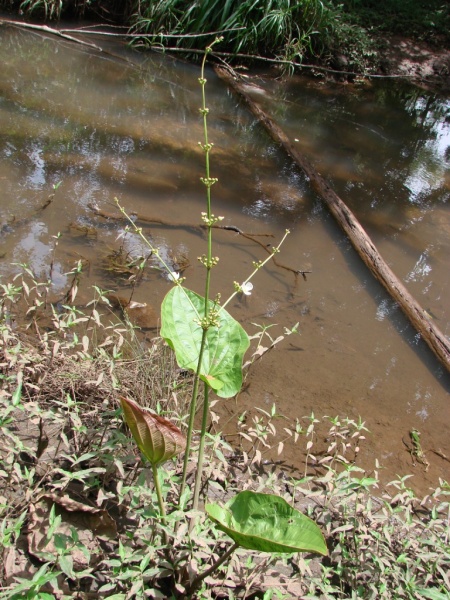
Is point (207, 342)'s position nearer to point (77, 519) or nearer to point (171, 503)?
point (171, 503)

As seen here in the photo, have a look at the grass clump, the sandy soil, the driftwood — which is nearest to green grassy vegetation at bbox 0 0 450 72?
the sandy soil

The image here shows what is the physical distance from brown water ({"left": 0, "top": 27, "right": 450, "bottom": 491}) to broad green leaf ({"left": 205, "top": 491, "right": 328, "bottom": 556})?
1.18m

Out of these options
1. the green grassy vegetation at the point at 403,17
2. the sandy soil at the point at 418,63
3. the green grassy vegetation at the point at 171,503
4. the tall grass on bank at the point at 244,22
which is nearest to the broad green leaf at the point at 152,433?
the green grassy vegetation at the point at 171,503

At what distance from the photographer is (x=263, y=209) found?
475 centimetres

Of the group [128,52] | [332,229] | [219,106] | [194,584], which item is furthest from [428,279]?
[128,52]

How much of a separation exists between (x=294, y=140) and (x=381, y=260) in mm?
2717

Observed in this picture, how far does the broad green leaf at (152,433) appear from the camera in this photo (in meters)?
1.52

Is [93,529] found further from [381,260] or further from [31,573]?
[381,260]

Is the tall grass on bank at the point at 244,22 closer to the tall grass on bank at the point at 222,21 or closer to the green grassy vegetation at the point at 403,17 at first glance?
the tall grass on bank at the point at 222,21

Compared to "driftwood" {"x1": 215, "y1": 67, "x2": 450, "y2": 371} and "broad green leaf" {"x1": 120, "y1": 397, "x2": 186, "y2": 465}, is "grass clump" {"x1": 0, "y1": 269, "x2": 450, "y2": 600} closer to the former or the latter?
"broad green leaf" {"x1": 120, "y1": 397, "x2": 186, "y2": 465}

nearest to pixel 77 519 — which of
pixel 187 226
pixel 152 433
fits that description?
pixel 152 433

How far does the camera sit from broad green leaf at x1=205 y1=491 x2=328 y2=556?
1306 millimetres

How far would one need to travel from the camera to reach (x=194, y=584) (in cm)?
159

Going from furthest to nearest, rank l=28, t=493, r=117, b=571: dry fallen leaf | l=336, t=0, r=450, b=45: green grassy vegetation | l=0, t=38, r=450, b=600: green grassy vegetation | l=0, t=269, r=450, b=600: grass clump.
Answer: l=336, t=0, r=450, b=45: green grassy vegetation, l=28, t=493, r=117, b=571: dry fallen leaf, l=0, t=269, r=450, b=600: grass clump, l=0, t=38, r=450, b=600: green grassy vegetation
